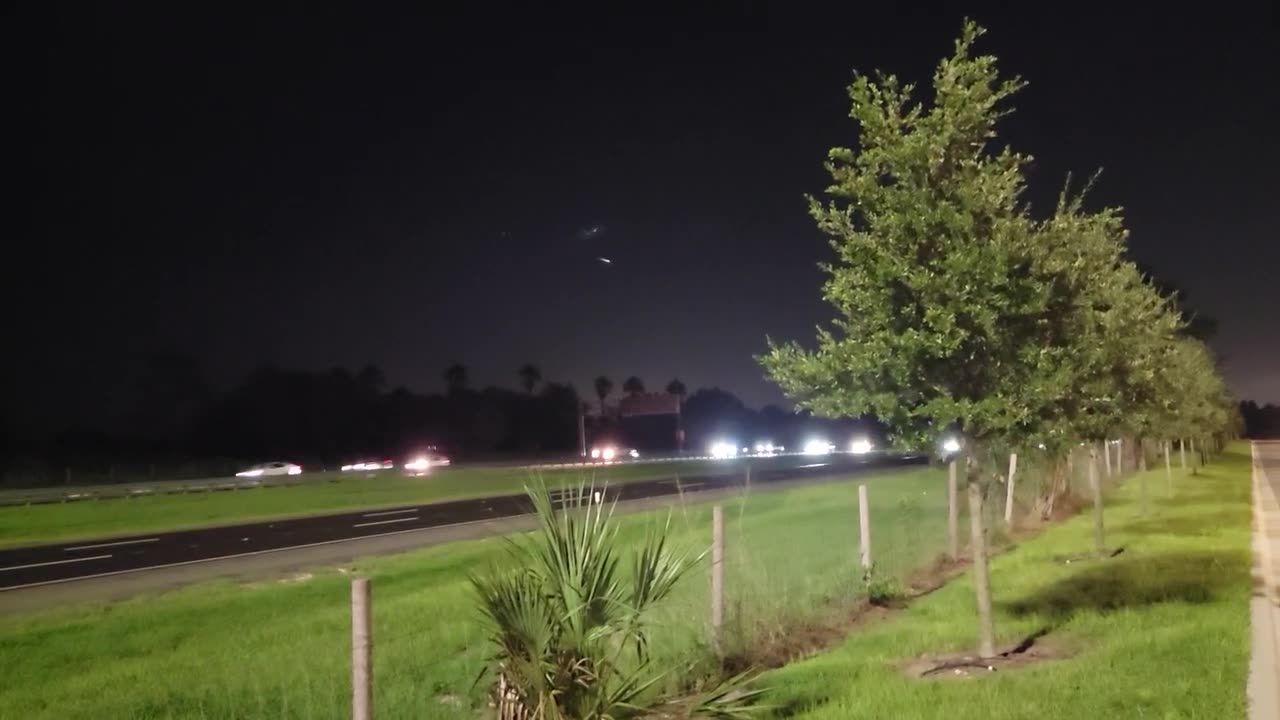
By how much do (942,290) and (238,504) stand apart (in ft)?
102

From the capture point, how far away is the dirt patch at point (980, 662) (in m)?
9.52

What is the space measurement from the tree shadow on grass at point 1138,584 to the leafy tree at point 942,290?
2.94 meters

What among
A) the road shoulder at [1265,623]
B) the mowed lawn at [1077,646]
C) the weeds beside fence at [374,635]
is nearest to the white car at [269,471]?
the weeds beside fence at [374,635]

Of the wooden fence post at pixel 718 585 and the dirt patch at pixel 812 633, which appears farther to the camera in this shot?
the dirt patch at pixel 812 633

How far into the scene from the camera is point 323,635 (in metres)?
12.9

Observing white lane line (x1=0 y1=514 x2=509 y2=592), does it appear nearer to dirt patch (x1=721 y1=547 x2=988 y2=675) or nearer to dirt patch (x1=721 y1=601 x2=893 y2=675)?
dirt patch (x1=721 y1=547 x2=988 y2=675)

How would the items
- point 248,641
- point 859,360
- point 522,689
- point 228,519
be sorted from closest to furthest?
1. point 522,689
2. point 859,360
3. point 248,641
4. point 228,519

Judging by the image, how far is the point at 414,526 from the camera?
90.1 feet

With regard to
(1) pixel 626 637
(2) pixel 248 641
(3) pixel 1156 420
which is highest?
(3) pixel 1156 420

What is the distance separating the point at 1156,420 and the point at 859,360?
9.06 metres

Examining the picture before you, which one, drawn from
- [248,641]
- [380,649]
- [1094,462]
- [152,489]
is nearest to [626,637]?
[380,649]

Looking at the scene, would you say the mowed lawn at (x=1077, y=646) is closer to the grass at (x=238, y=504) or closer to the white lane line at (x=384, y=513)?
the grass at (x=238, y=504)

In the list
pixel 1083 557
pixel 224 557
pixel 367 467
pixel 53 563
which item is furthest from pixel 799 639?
pixel 367 467

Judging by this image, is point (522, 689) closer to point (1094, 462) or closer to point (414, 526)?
point (1094, 462)
